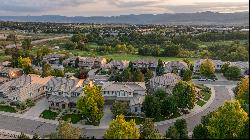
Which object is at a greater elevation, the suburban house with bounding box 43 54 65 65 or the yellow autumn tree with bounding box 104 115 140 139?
the yellow autumn tree with bounding box 104 115 140 139

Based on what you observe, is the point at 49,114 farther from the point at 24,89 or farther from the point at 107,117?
the point at 107,117

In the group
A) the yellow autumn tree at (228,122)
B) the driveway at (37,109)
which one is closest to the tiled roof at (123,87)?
the driveway at (37,109)

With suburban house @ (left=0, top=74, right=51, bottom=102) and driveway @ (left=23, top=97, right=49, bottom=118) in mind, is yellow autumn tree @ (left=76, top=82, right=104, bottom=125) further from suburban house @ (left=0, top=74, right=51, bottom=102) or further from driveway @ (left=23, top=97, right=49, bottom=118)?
suburban house @ (left=0, top=74, right=51, bottom=102)

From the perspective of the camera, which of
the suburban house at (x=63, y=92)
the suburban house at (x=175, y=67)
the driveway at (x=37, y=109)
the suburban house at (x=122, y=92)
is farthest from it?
the suburban house at (x=175, y=67)

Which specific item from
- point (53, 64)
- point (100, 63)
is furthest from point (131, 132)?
point (53, 64)

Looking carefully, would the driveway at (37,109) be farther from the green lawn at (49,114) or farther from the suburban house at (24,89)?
the suburban house at (24,89)

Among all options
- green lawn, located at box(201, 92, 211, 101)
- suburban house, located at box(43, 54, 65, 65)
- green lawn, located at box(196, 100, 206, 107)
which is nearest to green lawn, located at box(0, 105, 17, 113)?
green lawn, located at box(196, 100, 206, 107)

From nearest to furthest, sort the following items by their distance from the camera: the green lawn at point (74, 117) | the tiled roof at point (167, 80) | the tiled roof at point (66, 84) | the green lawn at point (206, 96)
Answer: the green lawn at point (74, 117)
the tiled roof at point (66, 84)
the green lawn at point (206, 96)
the tiled roof at point (167, 80)
